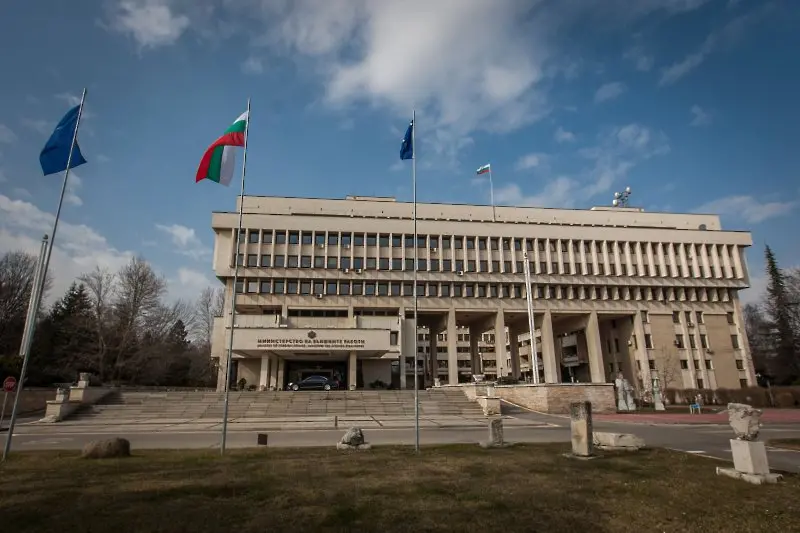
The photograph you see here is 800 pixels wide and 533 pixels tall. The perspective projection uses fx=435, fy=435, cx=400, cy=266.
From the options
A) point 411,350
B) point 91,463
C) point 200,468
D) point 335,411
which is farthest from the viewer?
point 335,411

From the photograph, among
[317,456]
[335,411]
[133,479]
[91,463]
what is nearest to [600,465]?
[317,456]

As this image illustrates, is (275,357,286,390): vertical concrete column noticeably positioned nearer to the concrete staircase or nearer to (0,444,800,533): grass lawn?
the concrete staircase

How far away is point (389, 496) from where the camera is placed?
23.2ft

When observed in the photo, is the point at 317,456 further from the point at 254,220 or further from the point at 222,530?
the point at 254,220

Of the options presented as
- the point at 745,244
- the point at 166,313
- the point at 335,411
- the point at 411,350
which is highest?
the point at 745,244

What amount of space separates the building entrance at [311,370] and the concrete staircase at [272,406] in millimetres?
17518

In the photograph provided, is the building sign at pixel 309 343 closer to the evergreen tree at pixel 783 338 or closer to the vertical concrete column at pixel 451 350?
the vertical concrete column at pixel 451 350

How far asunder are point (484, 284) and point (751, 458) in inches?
1955

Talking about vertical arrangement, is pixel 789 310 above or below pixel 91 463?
above

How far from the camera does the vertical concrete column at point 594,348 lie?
2235 inches

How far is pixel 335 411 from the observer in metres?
31.3

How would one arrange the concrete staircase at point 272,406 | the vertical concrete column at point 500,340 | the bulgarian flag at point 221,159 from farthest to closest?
the vertical concrete column at point 500,340 < the concrete staircase at point 272,406 < the bulgarian flag at point 221,159

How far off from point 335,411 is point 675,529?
27800 millimetres

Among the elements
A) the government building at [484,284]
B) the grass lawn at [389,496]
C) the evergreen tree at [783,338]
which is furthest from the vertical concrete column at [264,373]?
the evergreen tree at [783,338]
